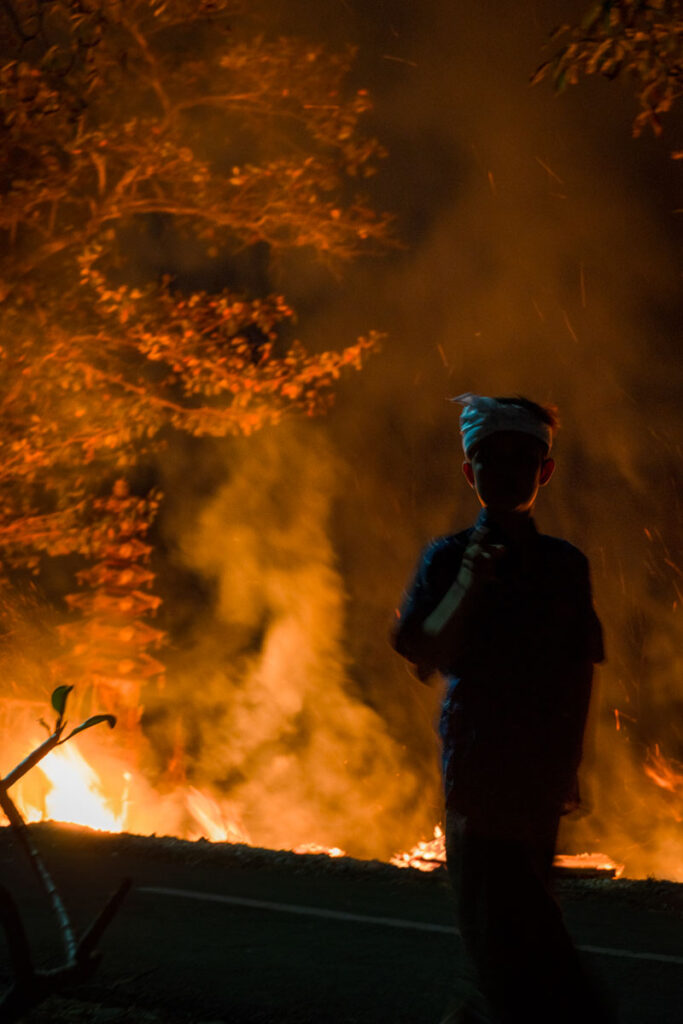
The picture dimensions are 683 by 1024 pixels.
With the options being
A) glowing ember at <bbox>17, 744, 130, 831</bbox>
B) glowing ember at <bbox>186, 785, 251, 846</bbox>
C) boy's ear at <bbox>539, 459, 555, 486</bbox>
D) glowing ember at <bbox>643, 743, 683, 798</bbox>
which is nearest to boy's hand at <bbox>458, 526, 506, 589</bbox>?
boy's ear at <bbox>539, 459, 555, 486</bbox>

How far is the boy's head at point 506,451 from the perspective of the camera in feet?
9.57

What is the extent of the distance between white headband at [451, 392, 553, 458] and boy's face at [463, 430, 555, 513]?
0.02m

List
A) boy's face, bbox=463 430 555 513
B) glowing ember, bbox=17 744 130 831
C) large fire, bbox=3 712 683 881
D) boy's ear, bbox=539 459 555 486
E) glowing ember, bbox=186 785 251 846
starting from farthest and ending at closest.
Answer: glowing ember, bbox=186 785 251 846 < glowing ember, bbox=17 744 130 831 < large fire, bbox=3 712 683 881 < boy's ear, bbox=539 459 555 486 < boy's face, bbox=463 430 555 513

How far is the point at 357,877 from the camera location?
772cm

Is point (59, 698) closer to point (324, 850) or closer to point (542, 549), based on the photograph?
point (542, 549)

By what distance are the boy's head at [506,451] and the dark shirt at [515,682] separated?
3.2 inches

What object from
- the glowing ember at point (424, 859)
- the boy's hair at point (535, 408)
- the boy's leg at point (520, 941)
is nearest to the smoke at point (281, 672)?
the glowing ember at point (424, 859)

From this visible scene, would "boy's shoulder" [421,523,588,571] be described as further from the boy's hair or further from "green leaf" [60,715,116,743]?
"green leaf" [60,715,116,743]

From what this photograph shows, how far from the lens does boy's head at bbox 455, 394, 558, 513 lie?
9.57 ft

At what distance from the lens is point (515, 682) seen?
2.80m

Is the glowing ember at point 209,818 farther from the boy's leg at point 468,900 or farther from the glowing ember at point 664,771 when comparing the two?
the boy's leg at point 468,900

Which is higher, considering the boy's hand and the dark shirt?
the boy's hand

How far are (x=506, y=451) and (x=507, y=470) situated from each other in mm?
54

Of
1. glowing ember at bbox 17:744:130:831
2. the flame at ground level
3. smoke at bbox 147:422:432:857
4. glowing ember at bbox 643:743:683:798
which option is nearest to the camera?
glowing ember at bbox 643:743:683:798
